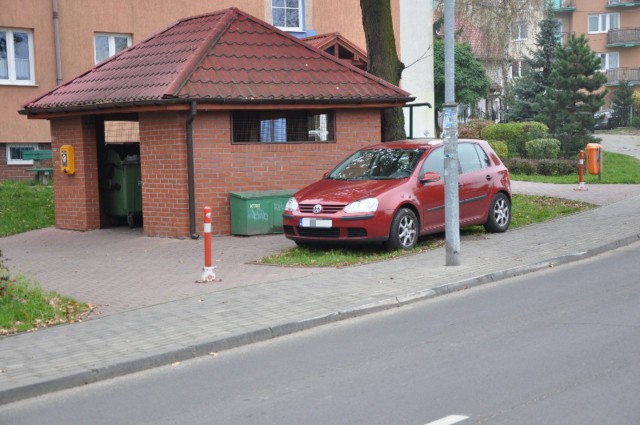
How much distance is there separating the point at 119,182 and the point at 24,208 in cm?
319

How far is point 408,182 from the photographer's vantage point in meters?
13.3

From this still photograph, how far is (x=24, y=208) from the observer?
1922 centimetres

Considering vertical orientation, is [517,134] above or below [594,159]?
above

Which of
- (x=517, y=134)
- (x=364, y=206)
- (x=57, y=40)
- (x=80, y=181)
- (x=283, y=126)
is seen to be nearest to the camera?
(x=364, y=206)

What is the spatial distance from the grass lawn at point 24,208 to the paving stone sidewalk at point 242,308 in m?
4.40

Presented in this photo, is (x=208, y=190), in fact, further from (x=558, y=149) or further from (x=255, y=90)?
(x=558, y=149)

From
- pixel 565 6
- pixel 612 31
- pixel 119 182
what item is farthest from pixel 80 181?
pixel 565 6

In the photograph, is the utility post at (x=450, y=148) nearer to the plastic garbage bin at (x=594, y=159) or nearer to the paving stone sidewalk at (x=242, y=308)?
the paving stone sidewalk at (x=242, y=308)

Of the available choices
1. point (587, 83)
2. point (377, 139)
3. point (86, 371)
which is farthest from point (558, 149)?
point (86, 371)

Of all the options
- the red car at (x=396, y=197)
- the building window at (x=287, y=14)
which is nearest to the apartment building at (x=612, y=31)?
the building window at (x=287, y=14)

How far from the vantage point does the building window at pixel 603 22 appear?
5953 cm

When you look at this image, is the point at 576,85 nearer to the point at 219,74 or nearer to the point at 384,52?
the point at 384,52

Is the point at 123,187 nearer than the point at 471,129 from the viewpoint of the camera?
Yes

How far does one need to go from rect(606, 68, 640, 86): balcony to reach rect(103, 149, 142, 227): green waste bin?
4772 centimetres
